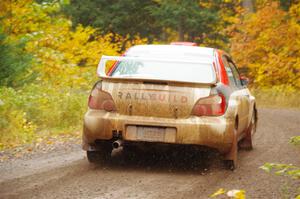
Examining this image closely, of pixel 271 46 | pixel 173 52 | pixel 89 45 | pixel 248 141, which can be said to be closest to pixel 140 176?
pixel 173 52

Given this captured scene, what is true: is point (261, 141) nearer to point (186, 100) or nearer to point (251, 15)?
point (186, 100)

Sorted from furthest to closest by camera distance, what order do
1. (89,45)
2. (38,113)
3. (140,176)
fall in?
(89,45), (38,113), (140,176)

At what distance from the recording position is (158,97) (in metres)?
8.12

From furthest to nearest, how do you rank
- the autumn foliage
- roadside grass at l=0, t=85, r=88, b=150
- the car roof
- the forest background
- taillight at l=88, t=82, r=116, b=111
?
the autumn foliage < the forest background < roadside grass at l=0, t=85, r=88, b=150 < the car roof < taillight at l=88, t=82, r=116, b=111

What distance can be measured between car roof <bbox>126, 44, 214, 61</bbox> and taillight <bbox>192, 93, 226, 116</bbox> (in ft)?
3.99

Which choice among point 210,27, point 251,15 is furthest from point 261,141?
point 210,27

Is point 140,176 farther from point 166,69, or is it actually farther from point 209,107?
point 166,69

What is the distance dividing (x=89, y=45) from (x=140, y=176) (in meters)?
15.2

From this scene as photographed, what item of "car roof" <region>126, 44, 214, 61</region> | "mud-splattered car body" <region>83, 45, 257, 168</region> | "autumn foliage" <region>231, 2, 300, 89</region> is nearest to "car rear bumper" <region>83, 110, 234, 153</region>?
"mud-splattered car body" <region>83, 45, 257, 168</region>

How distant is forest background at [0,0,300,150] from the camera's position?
13.0 metres

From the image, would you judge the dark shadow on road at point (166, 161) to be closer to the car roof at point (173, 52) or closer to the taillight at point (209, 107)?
the taillight at point (209, 107)

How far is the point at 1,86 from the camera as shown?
12.9m

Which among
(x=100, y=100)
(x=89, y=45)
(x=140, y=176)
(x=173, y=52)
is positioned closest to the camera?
(x=140, y=176)

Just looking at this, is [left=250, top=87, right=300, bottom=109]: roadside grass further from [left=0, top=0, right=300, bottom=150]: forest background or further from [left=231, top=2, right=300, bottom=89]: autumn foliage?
[left=231, top=2, right=300, bottom=89]: autumn foliage
